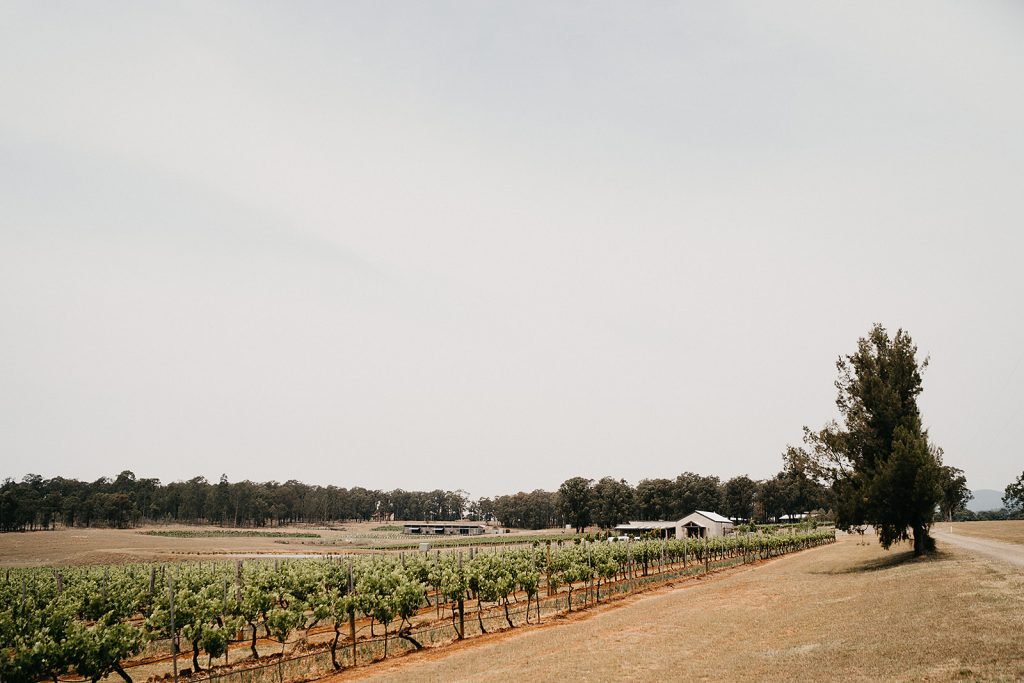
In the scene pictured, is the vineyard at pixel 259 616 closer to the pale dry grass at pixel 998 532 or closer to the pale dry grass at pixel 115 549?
the pale dry grass at pixel 998 532

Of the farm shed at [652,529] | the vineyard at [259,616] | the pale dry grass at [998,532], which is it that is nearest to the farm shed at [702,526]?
the farm shed at [652,529]

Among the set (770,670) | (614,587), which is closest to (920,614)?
(770,670)

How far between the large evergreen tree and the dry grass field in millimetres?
5422

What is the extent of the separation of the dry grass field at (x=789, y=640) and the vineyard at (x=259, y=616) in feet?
7.69

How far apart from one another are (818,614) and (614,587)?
1994 centimetres

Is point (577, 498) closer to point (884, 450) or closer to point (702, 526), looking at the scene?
point (702, 526)

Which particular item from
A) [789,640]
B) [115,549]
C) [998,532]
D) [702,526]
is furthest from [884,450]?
[115,549]

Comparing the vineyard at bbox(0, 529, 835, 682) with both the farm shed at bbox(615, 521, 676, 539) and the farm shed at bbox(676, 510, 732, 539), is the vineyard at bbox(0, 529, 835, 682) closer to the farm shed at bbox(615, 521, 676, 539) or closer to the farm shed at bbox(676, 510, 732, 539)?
the farm shed at bbox(676, 510, 732, 539)

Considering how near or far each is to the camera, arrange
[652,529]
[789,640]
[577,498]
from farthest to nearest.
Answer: [577,498]
[652,529]
[789,640]

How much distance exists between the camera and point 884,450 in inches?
1644

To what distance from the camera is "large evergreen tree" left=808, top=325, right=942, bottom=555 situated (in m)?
38.6

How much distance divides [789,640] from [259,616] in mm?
24667

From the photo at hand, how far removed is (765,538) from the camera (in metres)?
76.0

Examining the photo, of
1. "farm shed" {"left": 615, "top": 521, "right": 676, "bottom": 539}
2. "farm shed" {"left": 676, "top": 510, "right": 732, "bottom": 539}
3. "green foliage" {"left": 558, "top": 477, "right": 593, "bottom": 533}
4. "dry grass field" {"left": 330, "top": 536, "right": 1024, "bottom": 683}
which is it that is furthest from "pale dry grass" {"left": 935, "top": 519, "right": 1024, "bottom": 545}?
"green foliage" {"left": 558, "top": 477, "right": 593, "bottom": 533}
